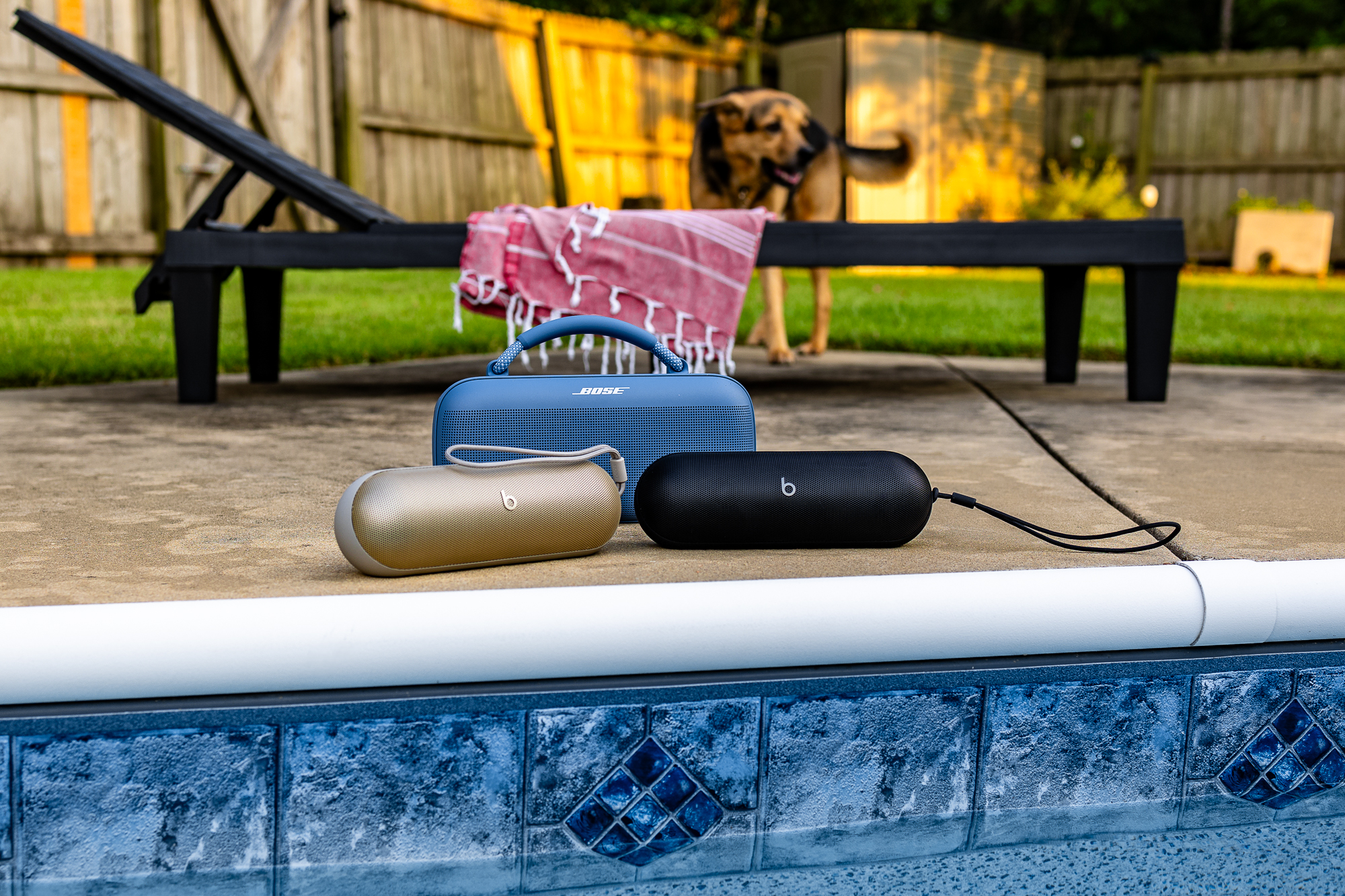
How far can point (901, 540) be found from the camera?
6.01 feet

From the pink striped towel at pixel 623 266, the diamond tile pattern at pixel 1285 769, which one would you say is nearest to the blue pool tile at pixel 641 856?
the diamond tile pattern at pixel 1285 769

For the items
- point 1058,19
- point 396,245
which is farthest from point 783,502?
point 1058,19

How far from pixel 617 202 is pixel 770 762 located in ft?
40.0

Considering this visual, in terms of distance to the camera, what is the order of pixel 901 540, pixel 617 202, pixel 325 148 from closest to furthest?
pixel 901 540
pixel 325 148
pixel 617 202

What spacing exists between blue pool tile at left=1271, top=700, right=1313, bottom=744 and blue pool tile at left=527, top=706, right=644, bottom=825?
842 millimetres

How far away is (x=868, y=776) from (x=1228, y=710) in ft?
1.60

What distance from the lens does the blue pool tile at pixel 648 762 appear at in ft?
4.50

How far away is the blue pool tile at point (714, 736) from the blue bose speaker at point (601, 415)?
61cm

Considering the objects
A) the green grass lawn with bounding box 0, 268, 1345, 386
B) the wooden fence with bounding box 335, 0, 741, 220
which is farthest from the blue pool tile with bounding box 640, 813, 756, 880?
the wooden fence with bounding box 335, 0, 741, 220

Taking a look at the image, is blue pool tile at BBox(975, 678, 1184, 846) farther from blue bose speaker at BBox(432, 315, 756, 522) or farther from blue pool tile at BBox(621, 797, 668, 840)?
blue bose speaker at BBox(432, 315, 756, 522)

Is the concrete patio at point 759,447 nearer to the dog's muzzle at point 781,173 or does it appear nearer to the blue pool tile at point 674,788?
the blue pool tile at point 674,788

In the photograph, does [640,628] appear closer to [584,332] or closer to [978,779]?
[978,779]

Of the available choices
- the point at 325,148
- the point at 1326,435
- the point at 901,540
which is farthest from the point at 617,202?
the point at 901,540

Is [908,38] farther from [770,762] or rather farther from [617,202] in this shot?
[770,762]
